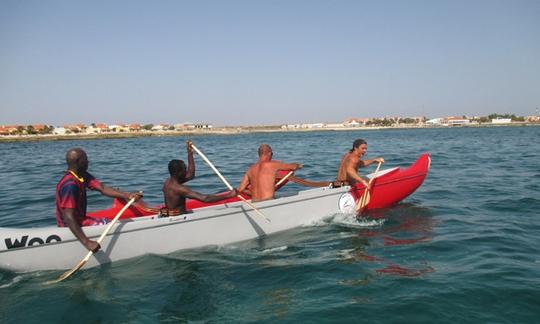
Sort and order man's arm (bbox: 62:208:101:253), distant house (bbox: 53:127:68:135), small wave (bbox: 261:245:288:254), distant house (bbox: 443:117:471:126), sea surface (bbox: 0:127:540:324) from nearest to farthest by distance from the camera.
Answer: sea surface (bbox: 0:127:540:324), man's arm (bbox: 62:208:101:253), small wave (bbox: 261:245:288:254), distant house (bbox: 53:127:68:135), distant house (bbox: 443:117:471:126)

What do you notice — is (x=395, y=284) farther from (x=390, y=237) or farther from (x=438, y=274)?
(x=390, y=237)

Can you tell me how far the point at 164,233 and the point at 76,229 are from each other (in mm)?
1545

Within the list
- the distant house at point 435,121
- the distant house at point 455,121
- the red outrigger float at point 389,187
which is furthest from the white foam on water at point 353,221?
the distant house at point 435,121

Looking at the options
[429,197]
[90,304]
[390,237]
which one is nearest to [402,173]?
[429,197]

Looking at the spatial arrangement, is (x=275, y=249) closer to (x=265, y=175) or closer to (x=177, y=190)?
(x=265, y=175)

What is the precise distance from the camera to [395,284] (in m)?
5.62

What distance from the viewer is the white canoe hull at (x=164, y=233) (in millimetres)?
6105

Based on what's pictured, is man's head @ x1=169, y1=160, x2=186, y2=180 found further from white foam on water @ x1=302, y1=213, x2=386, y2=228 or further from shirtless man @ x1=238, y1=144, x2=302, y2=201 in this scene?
white foam on water @ x1=302, y1=213, x2=386, y2=228

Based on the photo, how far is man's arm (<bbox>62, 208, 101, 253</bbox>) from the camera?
5930 mm

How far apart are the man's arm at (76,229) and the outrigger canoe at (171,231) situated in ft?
0.78

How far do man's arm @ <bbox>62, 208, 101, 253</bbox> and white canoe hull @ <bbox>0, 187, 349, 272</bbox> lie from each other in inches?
8.7

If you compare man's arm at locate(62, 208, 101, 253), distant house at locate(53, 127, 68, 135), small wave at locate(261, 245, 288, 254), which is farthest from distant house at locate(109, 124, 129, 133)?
man's arm at locate(62, 208, 101, 253)

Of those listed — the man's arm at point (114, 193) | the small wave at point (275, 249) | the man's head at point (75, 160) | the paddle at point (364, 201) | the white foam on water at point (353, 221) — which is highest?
the man's head at point (75, 160)

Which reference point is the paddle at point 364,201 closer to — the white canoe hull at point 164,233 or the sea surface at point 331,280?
the sea surface at point 331,280
